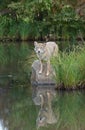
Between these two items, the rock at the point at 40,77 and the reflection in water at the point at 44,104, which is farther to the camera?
the rock at the point at 40,77

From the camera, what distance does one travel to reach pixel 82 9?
104 feet

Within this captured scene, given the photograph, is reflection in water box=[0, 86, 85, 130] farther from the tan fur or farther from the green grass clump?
the tan fur

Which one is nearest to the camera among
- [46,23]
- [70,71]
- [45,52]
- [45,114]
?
[45,114]

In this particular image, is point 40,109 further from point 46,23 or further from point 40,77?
point 46,23

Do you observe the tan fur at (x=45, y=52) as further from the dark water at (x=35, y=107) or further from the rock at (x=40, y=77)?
the dark water at (x=35, y=107)

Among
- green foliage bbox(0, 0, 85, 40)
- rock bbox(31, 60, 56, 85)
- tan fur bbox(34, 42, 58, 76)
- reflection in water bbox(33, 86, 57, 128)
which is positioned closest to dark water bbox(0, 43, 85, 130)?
reflection in water bbox(33, 86, 57, 128)

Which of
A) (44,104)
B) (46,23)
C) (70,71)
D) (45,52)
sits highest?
(45,52)

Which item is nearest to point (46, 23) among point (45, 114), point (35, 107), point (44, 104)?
point (44, 104)

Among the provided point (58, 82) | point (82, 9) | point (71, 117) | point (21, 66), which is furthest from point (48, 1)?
point (71, 117)

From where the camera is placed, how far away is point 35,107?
1138 centimetres

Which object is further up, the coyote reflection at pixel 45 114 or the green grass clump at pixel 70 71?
the green grass clump at pixel 70 71

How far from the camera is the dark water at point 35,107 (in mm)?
9844

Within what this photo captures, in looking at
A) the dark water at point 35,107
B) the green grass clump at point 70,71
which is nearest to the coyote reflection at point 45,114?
the dark water at point 35,107

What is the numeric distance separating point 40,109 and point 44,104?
564mm
